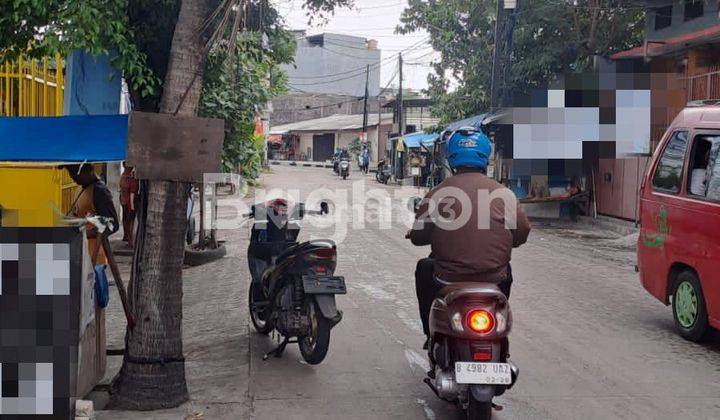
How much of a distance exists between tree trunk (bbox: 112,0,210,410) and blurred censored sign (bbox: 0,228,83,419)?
3.26 feet

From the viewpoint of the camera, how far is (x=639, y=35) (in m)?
22.0

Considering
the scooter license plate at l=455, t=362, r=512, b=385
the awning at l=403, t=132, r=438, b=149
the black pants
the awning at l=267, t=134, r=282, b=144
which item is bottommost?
the scooter license plate at l=455, t=362, r=512, b=385

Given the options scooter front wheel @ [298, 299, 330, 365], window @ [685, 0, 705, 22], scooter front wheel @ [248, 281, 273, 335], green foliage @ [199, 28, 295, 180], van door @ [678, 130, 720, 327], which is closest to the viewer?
scooter front wheel @ [298, 299, 330, 365]

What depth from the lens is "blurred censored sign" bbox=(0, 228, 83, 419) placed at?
13.3ft

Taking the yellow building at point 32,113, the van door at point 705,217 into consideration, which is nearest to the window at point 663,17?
the van door at point 705,217

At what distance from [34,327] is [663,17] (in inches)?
756

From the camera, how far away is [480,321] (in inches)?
174

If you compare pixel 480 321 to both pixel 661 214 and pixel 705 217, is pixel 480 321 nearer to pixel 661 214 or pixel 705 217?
pixel 705 217

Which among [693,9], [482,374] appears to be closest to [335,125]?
Answer: [693,9]

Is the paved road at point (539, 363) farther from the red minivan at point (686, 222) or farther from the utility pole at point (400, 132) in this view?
the utility pole at point (400, 132)

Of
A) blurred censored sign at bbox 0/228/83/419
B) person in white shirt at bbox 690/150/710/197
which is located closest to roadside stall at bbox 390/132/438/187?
person in white shirt at bbox 690/150/710/197

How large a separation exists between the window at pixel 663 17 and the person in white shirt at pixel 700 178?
1379 centimetres

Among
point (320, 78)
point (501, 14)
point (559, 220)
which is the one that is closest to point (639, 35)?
A: point (501, 14)

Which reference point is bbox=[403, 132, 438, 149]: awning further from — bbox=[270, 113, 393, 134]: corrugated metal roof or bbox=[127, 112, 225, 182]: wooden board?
bbox=[127, 112, 225, 182]: wooden board
